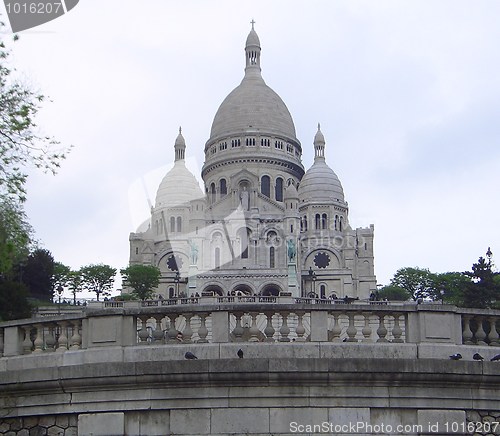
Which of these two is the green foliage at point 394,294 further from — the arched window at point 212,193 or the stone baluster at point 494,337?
the stone baluster at point 494,337

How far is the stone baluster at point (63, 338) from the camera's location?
11.6 metres

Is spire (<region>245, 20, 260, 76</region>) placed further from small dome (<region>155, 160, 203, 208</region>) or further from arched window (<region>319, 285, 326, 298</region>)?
arched window (<region>319, 285, 326, 298</region>)

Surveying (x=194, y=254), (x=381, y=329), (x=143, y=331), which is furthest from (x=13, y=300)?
(x=194, y=254)

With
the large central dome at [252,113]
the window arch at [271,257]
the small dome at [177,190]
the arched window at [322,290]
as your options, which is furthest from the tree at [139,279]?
the large central dome at [252,113]

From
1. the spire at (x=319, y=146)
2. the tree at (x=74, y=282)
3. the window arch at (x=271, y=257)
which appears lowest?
the tree at (x=74, y=282)

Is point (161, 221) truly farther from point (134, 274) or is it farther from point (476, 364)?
point (476, 364)

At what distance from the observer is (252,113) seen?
150 m

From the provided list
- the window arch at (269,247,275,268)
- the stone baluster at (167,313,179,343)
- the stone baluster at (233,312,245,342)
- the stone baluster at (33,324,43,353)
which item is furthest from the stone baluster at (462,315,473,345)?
the window arch at (269,247,275,268)

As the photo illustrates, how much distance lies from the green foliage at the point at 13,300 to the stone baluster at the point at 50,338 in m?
36.3

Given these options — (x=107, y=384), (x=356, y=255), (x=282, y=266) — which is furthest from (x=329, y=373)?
(x=356, y=255)

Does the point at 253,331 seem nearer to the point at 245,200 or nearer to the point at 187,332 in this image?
the point at 187,332

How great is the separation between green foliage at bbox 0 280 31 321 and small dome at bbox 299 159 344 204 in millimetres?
86016

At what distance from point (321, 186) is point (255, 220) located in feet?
42.0

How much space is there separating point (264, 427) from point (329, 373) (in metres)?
0.92
